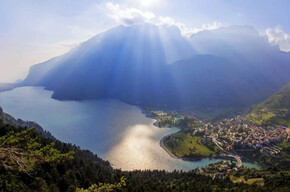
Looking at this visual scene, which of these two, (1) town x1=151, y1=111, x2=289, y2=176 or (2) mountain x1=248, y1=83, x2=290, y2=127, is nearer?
(1) town x1=151, y1=111, x2=289, y2=176

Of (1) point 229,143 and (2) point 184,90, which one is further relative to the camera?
(2) point 184,90

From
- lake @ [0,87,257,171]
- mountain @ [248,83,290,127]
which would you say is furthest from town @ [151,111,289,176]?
lake @ [0,87,257,171]

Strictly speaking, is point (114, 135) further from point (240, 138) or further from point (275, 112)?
point (275, 112)

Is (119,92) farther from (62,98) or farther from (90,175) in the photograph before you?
(90,175)

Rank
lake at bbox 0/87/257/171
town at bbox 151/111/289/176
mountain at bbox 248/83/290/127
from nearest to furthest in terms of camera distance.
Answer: lake at bbox 0/87/257/171, town at bbox 151/111/289/176, mountain at bbox 248/83/290/127

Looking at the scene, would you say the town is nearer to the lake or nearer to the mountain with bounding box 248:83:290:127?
the mountain with bounding box 248:83:290:127

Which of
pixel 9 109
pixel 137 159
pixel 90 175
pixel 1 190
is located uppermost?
pixel 1 190

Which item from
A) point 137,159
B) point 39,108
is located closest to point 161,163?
point 137,159

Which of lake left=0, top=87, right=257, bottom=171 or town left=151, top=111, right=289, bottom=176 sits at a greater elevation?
town left=151, top=111, right=289, bottom=176

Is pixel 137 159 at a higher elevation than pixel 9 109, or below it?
higher
